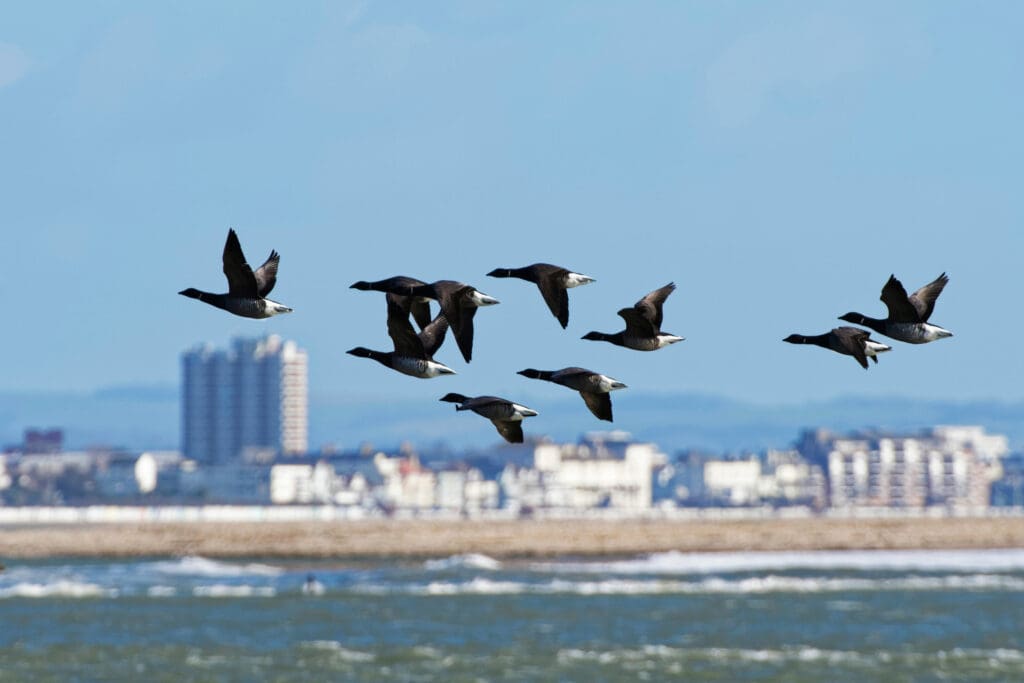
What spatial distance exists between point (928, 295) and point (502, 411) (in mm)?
2913

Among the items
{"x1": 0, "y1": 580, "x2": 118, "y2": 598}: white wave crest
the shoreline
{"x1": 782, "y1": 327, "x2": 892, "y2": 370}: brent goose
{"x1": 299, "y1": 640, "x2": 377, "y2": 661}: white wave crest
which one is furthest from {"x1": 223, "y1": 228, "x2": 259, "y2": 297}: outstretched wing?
the shoreline

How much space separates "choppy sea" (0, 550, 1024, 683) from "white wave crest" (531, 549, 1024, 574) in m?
0.63

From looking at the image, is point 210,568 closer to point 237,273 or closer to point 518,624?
point 518,624

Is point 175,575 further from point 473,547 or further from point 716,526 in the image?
point 716,526

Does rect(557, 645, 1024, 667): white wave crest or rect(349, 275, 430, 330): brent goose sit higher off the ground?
rect(349, 275, 430, 330): brent goose

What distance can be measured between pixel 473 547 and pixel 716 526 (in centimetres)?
2623

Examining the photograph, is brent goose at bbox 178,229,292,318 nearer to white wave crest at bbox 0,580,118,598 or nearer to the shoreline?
white wave crest at bbox 0,580,118,598

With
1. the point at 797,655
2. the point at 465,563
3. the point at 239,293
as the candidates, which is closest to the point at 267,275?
the point at 239,293

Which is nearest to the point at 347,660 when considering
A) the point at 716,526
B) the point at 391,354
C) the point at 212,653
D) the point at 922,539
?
the point at 212,653

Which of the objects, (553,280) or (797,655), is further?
(797,655)

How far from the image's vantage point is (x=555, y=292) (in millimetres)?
11562

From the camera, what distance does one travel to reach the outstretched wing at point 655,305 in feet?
40.6

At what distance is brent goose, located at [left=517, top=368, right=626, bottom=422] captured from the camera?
38.8ft

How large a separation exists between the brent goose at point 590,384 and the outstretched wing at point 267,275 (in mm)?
1700
